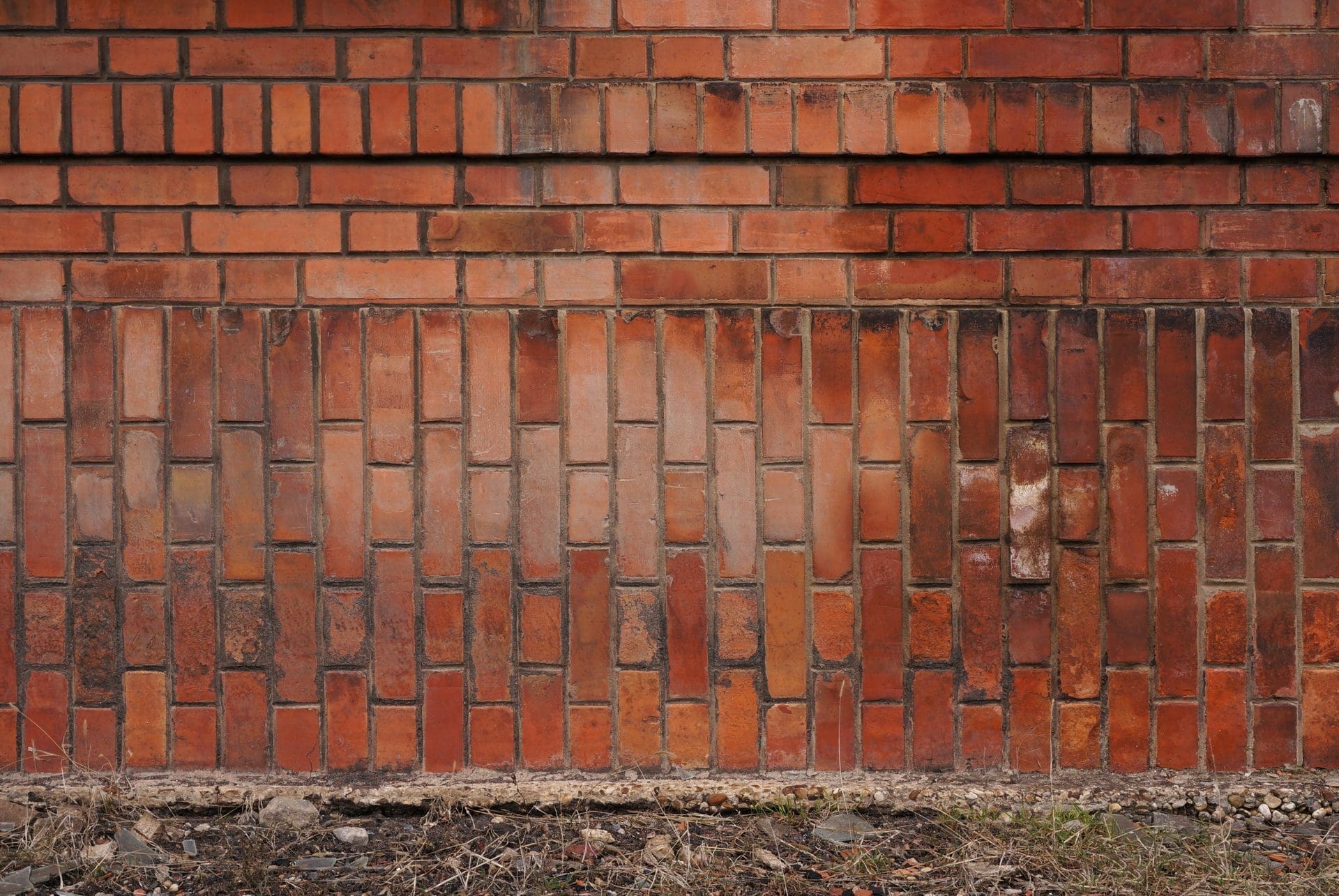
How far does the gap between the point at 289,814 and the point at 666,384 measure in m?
1.24

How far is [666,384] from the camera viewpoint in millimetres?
2451

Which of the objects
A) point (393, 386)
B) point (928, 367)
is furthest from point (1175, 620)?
point (393, 386)

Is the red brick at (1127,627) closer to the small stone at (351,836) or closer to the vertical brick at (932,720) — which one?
the vertical brick at (932,720)

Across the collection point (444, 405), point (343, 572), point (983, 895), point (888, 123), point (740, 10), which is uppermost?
point (740, 10)

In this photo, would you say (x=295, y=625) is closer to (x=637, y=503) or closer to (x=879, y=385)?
(x=637, y=503)

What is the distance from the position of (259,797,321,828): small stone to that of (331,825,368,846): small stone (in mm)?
66

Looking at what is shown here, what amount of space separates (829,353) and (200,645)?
1.54m

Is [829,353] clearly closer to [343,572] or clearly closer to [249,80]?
[343,572]

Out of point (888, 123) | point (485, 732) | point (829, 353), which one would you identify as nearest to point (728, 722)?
point (485, 732)

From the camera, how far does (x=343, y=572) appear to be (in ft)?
8.00

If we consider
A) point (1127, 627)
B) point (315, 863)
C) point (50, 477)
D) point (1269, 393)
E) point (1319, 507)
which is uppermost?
point (1269, 393)

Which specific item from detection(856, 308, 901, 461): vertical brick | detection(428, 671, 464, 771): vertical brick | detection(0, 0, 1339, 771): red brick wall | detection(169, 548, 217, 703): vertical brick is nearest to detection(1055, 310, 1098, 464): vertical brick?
detection(0, 0, 1339, 771): red brick wall

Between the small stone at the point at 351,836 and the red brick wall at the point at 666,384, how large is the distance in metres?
0.16

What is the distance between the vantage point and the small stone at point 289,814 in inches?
92.5
